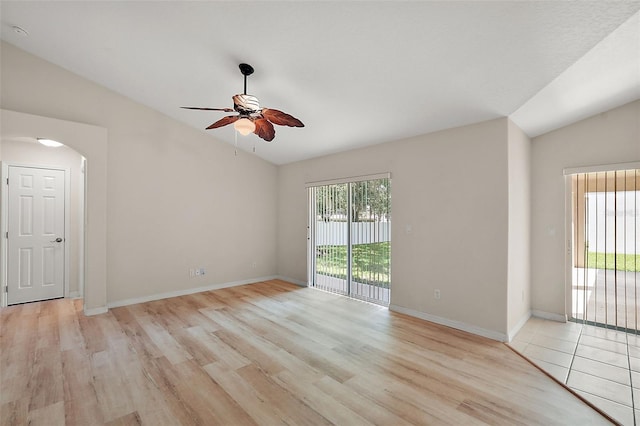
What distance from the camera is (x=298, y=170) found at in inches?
230

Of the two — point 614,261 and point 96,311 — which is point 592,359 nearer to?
point 614,261

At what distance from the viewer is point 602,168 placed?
3.48 m

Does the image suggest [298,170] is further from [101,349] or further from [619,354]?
[619,354]

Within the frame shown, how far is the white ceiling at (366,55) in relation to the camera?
6.66 feet

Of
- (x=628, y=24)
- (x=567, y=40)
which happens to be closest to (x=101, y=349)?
(x=567, y=40)

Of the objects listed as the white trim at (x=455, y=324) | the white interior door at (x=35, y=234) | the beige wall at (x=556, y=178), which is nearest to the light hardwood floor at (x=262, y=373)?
the white trim at (x=455, y=324)

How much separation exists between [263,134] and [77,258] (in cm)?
438

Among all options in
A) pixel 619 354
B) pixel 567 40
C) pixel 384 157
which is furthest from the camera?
pixel 384 157

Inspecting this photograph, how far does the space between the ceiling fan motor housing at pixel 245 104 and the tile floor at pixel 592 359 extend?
3640 millimetres

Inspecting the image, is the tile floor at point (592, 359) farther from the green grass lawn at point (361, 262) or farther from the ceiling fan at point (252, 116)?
the ceiling fan at point (252, 116)

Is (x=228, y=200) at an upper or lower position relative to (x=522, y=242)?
upper

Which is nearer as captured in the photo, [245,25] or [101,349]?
[245,25]

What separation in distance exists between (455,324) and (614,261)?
221 centimetres

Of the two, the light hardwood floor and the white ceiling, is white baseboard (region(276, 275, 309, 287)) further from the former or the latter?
the white ceiling
